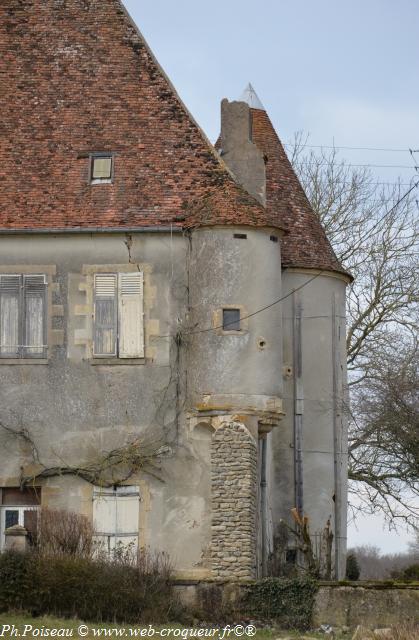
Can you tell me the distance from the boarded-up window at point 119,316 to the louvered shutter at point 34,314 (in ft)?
3.54

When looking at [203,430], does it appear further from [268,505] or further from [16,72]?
[16,72]

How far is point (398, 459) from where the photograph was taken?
42469 mm

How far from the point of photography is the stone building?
3312 centimetres

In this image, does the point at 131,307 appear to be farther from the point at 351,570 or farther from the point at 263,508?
the point at 351,570

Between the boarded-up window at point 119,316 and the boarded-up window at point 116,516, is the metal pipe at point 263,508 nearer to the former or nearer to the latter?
the boarded-up window at point 116,516

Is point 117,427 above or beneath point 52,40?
beneath

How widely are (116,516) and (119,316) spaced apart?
3993mm

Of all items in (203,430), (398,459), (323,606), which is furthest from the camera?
(398,459)

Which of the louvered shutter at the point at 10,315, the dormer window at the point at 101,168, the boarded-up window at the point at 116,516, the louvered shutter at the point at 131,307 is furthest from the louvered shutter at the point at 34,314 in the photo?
the boarded-up window at the point at 116,516

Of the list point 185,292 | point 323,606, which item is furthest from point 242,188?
point 323,606

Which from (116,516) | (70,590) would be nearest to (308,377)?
(116,516)

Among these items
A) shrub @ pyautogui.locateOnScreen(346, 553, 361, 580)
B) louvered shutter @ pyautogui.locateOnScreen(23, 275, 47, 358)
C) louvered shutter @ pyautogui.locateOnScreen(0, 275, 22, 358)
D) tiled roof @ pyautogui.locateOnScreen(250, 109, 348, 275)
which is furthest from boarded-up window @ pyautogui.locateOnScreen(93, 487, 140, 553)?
shrub @ pyautogui.locateOnScreen(346, 553, 361, 580)

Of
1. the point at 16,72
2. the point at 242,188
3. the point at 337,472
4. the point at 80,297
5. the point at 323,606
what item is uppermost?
the point at 16,72

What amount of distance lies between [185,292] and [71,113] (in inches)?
195
